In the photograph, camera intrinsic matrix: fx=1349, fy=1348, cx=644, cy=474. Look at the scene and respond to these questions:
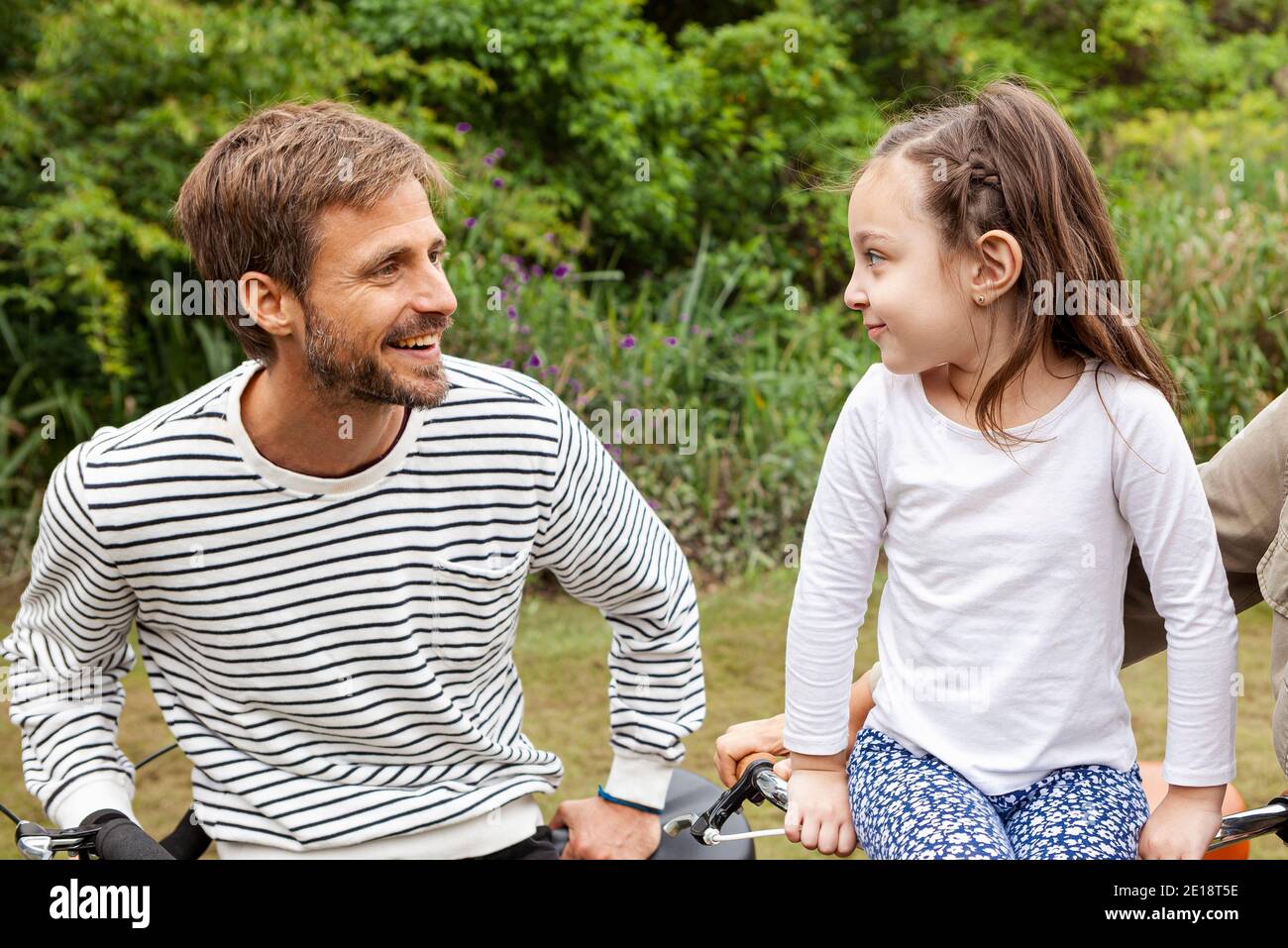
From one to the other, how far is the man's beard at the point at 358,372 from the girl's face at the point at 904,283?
0.57 m

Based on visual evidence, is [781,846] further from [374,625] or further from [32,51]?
[32,51]

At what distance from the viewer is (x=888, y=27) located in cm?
825

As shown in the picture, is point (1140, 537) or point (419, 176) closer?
point (1140, 537)

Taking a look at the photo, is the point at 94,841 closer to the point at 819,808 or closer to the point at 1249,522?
the point at 819,808

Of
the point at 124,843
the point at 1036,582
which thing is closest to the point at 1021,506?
the point at 1036,582

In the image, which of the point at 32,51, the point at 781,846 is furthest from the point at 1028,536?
the point at 32,51

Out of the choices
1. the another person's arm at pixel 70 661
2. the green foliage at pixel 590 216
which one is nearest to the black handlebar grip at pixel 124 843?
the another person's arm at pixel 70 661

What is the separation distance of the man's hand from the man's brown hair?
2.78ft

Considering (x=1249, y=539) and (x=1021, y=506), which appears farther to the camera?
(x=1249, y=539)

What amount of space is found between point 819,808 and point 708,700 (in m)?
2.63

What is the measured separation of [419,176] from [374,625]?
2.10 ft

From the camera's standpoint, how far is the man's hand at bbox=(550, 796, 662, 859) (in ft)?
6.72

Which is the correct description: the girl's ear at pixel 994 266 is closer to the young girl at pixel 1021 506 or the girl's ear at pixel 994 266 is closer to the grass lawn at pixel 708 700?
the young girl at pixel 1021 506

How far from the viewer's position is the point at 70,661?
6.40 feet
